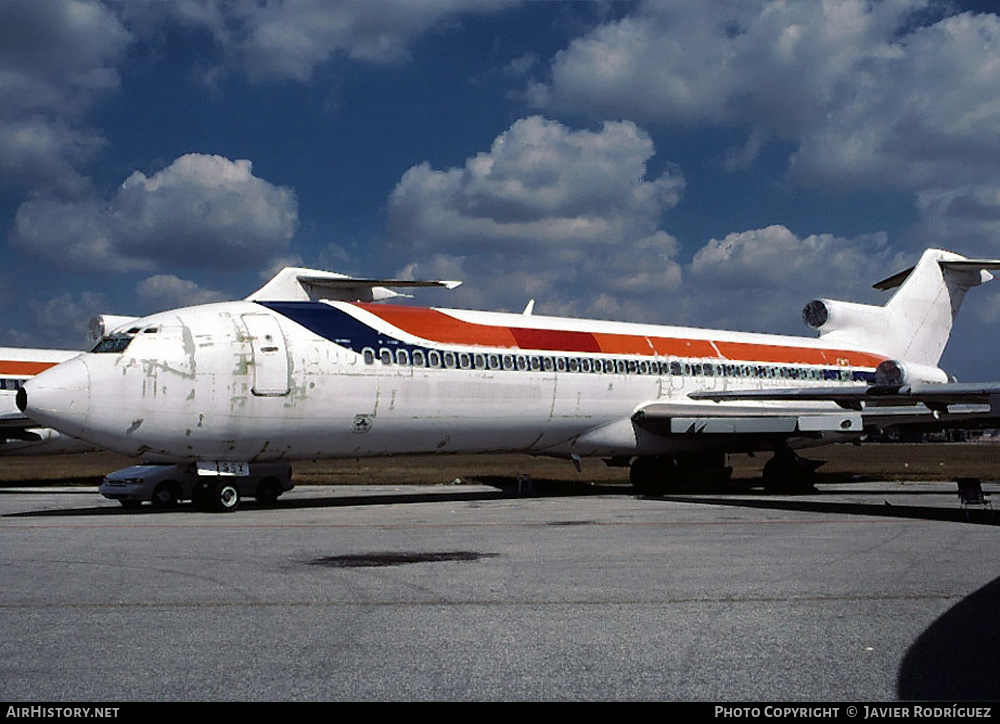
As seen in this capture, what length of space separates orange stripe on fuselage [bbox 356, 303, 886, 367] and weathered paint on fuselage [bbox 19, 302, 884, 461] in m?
0.05

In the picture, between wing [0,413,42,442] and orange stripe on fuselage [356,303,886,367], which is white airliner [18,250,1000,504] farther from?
wing [0,413,42,442]

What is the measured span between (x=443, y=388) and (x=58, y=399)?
24.9ft

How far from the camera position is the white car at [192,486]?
65.1 feet

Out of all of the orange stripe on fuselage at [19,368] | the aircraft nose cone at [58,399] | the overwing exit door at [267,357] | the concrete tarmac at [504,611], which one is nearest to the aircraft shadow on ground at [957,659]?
the concrete tarmac at [504,611]

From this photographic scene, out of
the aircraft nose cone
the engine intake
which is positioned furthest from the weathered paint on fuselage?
the engine intake

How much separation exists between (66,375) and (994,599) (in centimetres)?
1487

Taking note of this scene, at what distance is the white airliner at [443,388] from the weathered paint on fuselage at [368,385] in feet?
0.11

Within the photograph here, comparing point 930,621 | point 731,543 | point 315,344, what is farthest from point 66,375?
point 930,621

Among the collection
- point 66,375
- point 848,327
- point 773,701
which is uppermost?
point 848,327

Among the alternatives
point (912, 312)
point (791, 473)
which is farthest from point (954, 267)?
point (791, 473)

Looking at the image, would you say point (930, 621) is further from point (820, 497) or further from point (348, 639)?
point (820, 497)

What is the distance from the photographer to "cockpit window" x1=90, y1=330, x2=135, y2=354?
61.2 ft

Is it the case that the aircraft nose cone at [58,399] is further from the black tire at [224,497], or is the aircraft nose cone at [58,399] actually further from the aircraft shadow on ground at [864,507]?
the aircraft shadow on ground at [864,507]

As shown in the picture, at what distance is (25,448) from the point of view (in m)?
32.0
